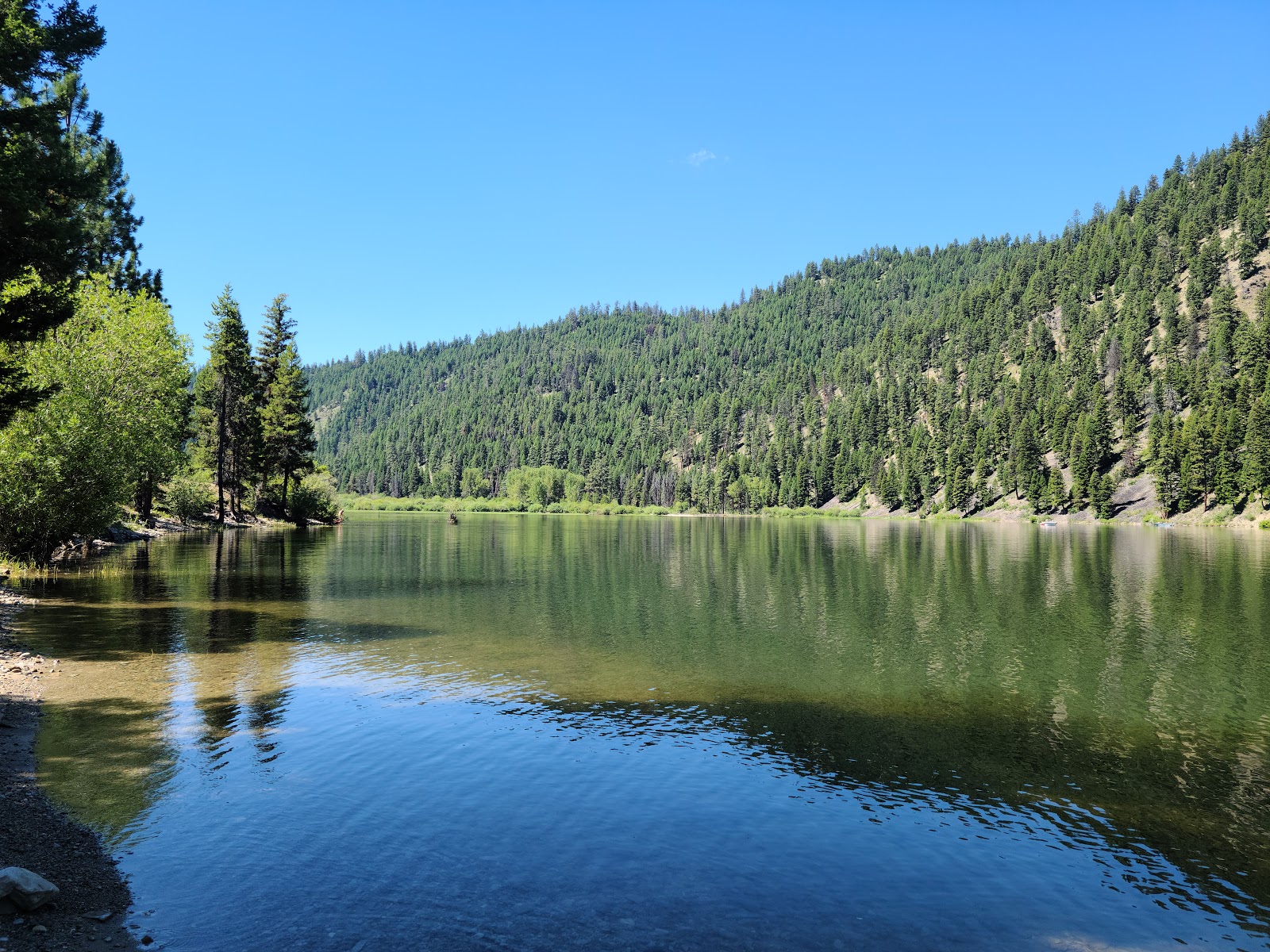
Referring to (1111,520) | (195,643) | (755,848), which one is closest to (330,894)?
(755,848)

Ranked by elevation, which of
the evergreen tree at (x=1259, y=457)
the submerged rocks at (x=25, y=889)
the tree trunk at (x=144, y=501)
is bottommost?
the submerged rocks at (x=25, y=889)

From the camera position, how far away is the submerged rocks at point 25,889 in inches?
364

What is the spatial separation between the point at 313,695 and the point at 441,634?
966 centimetres

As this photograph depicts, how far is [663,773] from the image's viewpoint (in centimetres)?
1616

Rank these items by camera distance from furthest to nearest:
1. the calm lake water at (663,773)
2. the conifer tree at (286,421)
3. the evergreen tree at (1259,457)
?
the evergreen tree at (1259,457) < the conifer tree at (286,421) < the calm lake water at (663,773)

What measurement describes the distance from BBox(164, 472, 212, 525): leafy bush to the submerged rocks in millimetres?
78278

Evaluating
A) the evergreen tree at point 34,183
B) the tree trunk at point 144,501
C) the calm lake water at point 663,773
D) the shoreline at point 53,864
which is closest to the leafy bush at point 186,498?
the tree trunk at point 144,501

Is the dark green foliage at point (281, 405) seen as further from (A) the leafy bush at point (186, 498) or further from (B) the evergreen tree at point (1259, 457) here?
(B) the evergreen tree at point (1259, 457)

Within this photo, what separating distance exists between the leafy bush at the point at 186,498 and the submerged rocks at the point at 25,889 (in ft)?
257

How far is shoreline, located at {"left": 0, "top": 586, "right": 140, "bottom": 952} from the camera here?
8.98 m

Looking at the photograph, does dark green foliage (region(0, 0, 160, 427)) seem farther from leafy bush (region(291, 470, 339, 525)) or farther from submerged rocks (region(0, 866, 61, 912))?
leafy bush (region(291, 470, 339, 525))

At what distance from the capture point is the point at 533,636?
100 feet

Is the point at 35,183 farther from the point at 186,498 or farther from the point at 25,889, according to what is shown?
the point at 186,498

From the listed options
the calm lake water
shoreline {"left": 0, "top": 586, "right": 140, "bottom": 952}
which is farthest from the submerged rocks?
the calm lake water
